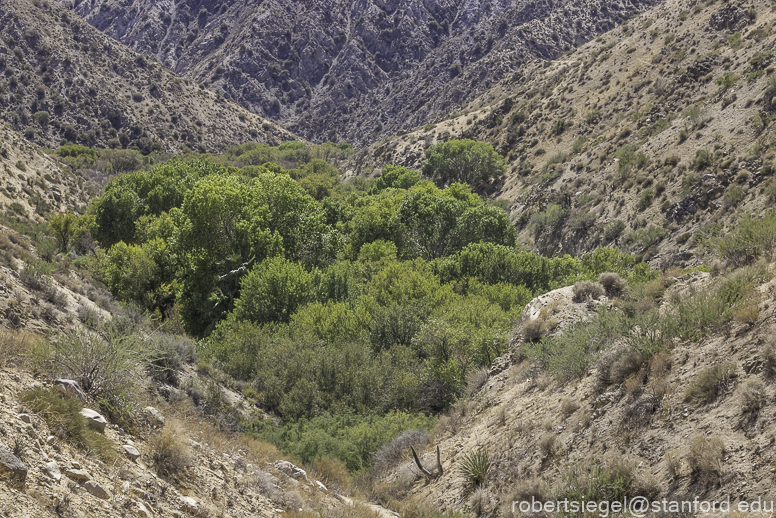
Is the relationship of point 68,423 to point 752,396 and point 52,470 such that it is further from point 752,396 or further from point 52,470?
point 752,396

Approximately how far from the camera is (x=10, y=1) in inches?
3922

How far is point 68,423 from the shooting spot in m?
7.15

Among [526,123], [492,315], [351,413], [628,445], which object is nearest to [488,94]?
[526,123]

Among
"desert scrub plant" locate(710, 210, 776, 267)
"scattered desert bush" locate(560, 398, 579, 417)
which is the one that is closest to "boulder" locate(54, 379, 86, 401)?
"scattered desert bush" locate(560, 398, 579, 417)

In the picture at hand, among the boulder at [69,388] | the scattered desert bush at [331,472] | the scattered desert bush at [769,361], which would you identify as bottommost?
the scattered desert bush at [331,472]

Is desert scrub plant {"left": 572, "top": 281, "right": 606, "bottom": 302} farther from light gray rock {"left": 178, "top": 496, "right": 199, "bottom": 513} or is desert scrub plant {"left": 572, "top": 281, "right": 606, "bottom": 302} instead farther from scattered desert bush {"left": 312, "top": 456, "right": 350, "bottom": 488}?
light gray rock {"left": 178, "top": 496, "right": 199, "bottom": 513}

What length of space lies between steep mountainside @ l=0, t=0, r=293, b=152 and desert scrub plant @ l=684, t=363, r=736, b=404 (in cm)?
10239

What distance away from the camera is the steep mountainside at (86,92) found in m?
90.9

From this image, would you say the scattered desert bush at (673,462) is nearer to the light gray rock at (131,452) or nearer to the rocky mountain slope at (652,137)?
the light gray rock at (131,452)

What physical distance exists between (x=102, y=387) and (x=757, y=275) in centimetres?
1207


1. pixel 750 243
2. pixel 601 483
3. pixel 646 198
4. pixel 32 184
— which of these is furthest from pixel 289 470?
pixel 32 184

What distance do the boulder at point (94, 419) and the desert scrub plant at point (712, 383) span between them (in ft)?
30.2

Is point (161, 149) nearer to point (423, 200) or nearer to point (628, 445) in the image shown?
point (423, 200)

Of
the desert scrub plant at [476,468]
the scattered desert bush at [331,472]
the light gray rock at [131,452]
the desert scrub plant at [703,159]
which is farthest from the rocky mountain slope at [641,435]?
the desert scrub plant at [703,159]
